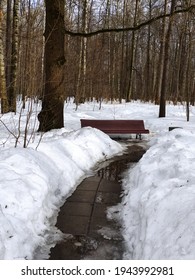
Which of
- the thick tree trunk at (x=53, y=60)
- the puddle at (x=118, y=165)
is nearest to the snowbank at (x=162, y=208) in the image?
the puddle at (x=118, y=165)

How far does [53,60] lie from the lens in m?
10.0

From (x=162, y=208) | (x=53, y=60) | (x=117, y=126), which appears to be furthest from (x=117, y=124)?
(x=162, y=208)

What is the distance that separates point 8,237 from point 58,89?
6.93 metres

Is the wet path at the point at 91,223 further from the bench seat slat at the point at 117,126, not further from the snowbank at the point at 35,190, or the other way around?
the bench seat slat at the point at 117,126

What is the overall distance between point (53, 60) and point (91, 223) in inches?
249

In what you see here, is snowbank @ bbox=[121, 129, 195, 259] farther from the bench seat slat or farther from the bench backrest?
the bench backrest

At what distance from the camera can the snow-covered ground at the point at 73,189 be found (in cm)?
364

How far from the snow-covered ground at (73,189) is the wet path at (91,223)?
0.45 ft

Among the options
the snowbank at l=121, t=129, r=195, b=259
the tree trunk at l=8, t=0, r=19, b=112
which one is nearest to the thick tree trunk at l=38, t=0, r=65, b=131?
the snowbank at l=121, t=129, r=195, b=259

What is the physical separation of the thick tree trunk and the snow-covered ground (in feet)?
7.05

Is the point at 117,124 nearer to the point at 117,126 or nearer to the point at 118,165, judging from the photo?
the point at 117,126

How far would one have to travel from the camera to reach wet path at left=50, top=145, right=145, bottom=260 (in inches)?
158
